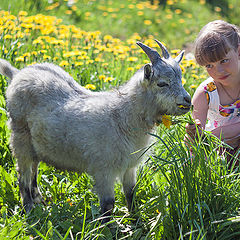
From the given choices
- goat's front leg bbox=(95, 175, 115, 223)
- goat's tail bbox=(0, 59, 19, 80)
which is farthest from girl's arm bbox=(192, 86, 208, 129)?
goat's tail bbox=(0, 59, 19, 80)

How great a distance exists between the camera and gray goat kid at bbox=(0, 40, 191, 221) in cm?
287

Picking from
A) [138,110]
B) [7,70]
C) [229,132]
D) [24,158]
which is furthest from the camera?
[7,70]

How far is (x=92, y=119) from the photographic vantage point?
3.08 metres

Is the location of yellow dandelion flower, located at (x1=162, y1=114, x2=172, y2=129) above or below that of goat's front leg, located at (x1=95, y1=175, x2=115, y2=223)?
above

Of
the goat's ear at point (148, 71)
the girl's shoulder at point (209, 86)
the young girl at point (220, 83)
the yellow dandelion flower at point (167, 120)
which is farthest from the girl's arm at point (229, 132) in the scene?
the goat's ear at point (148, 71)

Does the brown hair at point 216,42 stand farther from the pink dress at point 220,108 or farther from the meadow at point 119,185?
the meadow at point 119,185

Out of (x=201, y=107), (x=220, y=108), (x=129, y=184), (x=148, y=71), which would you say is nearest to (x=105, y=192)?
(x=129, y=184)

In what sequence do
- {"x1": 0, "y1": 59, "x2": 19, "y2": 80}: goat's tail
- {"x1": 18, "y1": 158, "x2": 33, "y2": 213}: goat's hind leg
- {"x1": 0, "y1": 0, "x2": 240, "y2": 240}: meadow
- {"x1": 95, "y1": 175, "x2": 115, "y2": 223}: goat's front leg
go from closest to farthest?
{"x1": 0, "y1": 0, "x2": 240, "y2": 240}: meadow
{"x1": 95, "y1": 175, "x2": 115, "y2": 223}: goat's front leg
{"x1": 18, "y1": 158, "x2": 33, "y2": 213}: goat's hind leg
{"x1": 0, "y1": 59, "x2": 19, "y2": 80}: goat's tail

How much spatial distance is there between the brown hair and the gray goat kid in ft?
0.59

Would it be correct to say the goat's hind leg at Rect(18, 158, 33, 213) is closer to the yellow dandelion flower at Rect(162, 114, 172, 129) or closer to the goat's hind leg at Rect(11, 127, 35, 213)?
the goat's hind leg at Rect(11, 127, 35, 213)

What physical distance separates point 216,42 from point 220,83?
1.73ft

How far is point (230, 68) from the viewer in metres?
3.18

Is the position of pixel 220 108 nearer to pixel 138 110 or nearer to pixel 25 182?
pixel 138 110

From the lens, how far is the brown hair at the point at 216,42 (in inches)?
121
